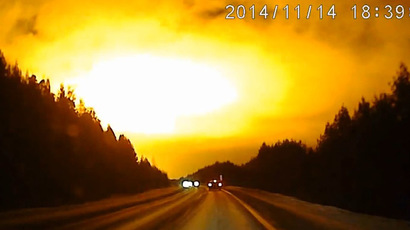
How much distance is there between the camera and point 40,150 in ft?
179

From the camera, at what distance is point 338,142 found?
85.9 metres

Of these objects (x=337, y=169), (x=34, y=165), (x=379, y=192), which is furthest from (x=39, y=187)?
(x=337, y=169)

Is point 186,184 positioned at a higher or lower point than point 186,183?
lower

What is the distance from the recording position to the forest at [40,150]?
148 ft

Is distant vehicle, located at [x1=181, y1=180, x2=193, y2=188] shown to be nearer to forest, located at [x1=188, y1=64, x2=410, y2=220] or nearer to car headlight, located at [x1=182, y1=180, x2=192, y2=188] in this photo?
car headlight, located at [x1=182, y1=180, x2=192, y2=188]

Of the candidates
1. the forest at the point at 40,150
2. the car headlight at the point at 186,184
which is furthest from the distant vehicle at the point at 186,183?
the forest at the point at 40,150

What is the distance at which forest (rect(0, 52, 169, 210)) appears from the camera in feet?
148

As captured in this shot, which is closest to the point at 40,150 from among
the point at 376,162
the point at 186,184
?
the point at 376,162

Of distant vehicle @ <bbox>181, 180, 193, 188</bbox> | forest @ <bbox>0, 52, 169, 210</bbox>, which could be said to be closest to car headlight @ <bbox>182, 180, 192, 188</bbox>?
distant vehicle @ <bbox>181, 180, 193, 188</bbox>

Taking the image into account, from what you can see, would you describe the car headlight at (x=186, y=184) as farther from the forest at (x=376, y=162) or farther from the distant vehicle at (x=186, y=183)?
the forest at (x=376, y=162)

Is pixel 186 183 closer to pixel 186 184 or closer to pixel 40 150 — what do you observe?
pixel 186 184

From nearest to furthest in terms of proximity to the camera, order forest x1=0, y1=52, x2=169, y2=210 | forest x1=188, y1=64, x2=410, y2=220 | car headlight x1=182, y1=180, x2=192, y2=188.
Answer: forest x1=0, y1=52, x2=169, y2=210
forest x1=188, y1=64, x2=410, y2=220
car headlight x1=182, y1=180, x2=192, y2=188

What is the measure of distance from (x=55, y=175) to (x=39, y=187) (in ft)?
19.8

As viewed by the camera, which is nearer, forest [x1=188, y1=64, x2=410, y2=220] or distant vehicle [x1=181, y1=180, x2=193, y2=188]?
forest [x1=188, y1=64, x2=410, y2=220]
